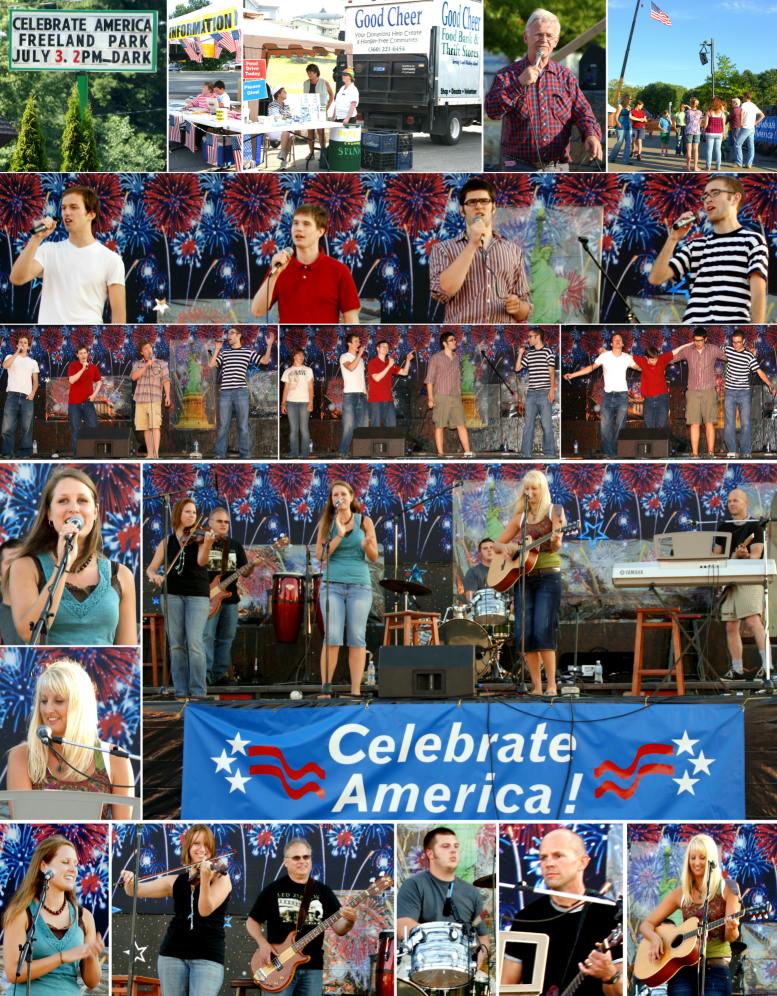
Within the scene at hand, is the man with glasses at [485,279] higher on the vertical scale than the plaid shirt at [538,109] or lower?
lower

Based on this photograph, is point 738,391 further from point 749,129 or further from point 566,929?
point 566,929

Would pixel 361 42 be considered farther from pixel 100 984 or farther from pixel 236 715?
pixel 100 984

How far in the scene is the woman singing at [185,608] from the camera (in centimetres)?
1314

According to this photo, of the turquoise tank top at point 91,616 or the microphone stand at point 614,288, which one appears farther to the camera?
the microphone stand at point 614,288

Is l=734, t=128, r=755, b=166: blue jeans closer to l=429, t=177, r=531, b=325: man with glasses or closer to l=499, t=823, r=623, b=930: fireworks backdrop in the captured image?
l=429, t=177, r=531, b=325: man with glasses

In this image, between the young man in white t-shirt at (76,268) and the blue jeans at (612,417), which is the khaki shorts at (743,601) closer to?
the blue jeans at (612,417)

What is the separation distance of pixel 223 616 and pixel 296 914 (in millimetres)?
2705

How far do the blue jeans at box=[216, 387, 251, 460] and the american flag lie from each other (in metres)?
4.58

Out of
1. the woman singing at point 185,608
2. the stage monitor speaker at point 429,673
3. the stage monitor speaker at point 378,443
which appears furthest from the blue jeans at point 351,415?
the stage monitor speaker at point 429,673

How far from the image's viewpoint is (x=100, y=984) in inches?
458

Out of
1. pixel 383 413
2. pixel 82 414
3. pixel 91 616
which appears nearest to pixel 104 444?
pixel 82 414

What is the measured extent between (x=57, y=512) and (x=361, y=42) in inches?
252

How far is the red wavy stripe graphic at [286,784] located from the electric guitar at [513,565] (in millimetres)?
1802

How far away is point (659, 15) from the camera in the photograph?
1672 cm
